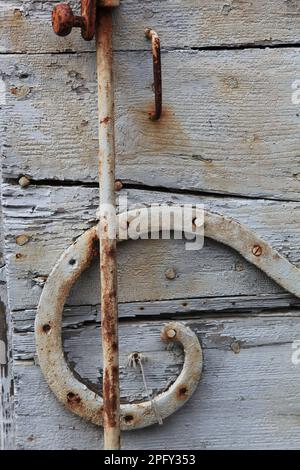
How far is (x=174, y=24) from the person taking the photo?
1.01 m

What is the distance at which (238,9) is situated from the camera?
1.02 meters

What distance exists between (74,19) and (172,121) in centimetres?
20

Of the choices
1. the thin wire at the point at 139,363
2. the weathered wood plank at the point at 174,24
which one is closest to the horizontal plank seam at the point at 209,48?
the weathered wood plank at the point at 174,24

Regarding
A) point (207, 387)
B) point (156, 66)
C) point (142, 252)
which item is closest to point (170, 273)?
point (142, 252)

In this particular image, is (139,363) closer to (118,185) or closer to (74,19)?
(118,185)

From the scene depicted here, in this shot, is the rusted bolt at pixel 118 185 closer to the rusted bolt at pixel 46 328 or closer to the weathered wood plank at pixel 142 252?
the weathered wood plank at pixel 142 252

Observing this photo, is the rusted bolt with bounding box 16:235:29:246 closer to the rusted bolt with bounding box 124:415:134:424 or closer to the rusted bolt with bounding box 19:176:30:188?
the rusted bolt with bounding box 19:176:30:188

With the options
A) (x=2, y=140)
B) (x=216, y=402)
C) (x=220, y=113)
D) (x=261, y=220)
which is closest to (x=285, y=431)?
(x=216, y=402)

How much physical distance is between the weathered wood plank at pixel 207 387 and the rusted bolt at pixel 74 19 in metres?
0.41

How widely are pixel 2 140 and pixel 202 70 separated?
0.29m

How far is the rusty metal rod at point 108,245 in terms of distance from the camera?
3.09 feet

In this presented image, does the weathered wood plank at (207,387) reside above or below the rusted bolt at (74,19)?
below

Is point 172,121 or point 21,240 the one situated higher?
point 172,121
